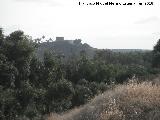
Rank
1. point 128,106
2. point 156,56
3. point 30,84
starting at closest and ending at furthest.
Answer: point 128,106 < point 30,84 < point 156,56

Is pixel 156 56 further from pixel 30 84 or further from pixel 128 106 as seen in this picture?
pixel 128 106

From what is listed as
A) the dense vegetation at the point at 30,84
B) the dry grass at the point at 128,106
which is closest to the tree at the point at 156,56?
the dense vegetation at the point at 30,84

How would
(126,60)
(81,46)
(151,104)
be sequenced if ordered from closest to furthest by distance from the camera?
(151,104) → (126,60) → (81,46)

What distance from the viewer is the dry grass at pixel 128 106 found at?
770cm

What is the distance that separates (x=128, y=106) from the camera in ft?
26.6

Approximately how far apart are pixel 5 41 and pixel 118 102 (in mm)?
19077

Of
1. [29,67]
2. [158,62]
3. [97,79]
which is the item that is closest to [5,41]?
[29,67]

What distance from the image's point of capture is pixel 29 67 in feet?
90.5

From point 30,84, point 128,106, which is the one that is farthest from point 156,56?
point 128,106

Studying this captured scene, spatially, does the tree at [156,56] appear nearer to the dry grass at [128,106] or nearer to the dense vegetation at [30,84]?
the dense vegetation at [30,84]

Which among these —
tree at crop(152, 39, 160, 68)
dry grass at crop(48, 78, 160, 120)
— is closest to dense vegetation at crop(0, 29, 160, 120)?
dry grass at crop(48, 78, 160, 120)

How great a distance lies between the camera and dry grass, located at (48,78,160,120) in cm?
770

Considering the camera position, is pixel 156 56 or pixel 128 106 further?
pixel 156 56

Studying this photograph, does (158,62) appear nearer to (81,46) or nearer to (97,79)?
(97,79)
